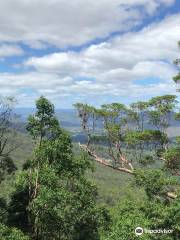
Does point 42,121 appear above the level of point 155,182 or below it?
above

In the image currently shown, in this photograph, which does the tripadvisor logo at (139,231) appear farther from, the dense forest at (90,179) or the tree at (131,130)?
the tree at (131,130)

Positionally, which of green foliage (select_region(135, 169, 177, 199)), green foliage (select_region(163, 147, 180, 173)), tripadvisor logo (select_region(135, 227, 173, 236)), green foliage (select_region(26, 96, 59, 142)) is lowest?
tripadvisor logo (select_region(135, 227, 173, 236))

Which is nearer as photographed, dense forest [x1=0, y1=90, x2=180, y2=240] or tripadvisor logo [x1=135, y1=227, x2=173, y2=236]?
tripadvisor logo [x1=135, y1=227, x2=173, y2=236]

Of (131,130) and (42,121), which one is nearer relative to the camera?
(42,121)

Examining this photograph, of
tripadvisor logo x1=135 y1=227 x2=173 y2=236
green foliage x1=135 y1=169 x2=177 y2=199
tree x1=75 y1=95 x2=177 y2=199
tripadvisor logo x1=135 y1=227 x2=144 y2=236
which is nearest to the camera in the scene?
tripadvisor logo x1=135 y1=227 x2=144 y2=236

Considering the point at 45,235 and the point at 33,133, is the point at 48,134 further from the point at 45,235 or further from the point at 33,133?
the point at 45,235

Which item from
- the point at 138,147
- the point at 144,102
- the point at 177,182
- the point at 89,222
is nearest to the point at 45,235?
the point at 89,222

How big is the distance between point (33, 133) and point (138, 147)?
53.2 ft

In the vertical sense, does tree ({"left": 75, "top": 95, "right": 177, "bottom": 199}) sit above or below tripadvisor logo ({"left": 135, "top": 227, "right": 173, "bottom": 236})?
above

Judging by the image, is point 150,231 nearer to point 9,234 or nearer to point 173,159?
point 173,159

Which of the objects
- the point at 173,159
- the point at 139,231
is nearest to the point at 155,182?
the point at 173,159

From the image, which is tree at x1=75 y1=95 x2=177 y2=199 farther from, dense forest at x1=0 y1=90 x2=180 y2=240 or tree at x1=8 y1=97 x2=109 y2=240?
tree at x1=8 y1=97 x2=109 y2=240

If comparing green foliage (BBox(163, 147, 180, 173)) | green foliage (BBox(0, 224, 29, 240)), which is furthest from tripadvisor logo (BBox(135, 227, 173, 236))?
green foliage (BBox(163, 147, 180, 173))

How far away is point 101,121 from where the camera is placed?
173 ft
